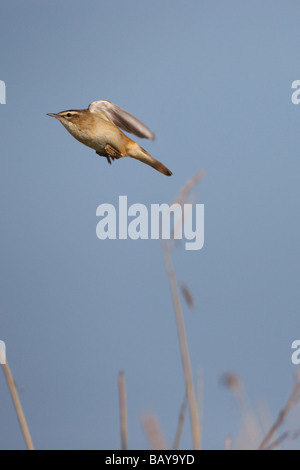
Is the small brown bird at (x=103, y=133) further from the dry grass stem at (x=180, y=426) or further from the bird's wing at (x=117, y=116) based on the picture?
the dry grass stem at (x=180, y=426)

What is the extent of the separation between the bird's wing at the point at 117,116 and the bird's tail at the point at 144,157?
Answer: 14 cm

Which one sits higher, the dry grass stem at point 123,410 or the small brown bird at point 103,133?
the small brown bird at point 103,133

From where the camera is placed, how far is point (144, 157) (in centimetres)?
357

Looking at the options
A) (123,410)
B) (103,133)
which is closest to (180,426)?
(123,410)

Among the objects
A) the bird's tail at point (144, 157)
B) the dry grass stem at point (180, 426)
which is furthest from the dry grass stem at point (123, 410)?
the bird's tail at point (144, 157)

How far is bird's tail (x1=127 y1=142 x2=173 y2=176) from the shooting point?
3490 mm

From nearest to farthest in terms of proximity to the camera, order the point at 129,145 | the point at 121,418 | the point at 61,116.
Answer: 1. the point at 121,418
2. the point at 61,116
3. the point at 129,145

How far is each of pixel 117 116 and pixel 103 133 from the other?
2.34 feet

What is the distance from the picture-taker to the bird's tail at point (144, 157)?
11.5 feet
